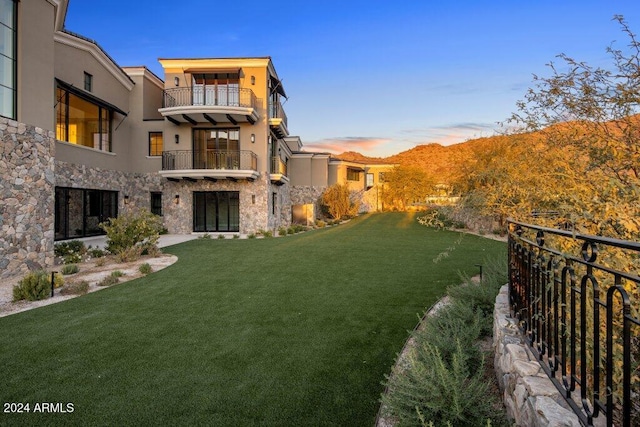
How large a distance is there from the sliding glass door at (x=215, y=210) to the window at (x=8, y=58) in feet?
34.8

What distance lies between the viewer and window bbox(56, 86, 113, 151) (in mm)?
13391

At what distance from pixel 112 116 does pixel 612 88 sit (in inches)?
749

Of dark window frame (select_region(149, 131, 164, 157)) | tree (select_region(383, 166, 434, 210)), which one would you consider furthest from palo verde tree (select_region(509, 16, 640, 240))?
tree (select_region(383, 166, 434, 210))

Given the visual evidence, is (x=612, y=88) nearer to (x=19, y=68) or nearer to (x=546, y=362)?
(x=546, y=362)

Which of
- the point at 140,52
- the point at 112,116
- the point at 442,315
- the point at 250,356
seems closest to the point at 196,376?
the point at 250,356

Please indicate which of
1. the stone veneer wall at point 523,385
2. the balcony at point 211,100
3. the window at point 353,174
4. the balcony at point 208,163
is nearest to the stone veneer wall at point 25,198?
the balcony at point 208,163

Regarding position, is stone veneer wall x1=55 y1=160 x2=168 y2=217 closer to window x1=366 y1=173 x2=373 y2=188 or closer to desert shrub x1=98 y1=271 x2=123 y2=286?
desert shrub x1=98 y1=271 x2=123 y2=286

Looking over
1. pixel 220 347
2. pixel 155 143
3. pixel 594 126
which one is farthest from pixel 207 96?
pixel 594 126

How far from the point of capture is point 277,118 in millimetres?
20031

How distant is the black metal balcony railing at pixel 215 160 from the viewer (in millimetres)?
18172

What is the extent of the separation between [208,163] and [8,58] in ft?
33.5

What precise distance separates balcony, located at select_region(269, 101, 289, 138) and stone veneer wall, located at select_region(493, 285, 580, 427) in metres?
17.8

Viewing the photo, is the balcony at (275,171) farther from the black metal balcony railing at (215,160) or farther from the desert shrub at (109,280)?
the desert shrub at (109,280)

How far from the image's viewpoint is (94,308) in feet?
20.1
